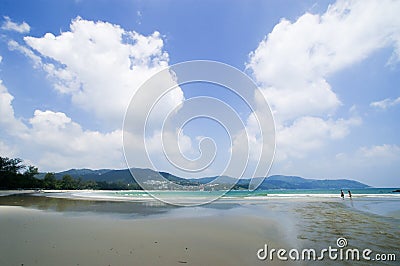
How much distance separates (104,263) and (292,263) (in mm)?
5242

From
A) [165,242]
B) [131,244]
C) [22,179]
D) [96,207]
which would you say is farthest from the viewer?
[22,179]

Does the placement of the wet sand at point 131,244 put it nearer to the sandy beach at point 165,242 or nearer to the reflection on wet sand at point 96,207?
the sandy beach at point 165,242

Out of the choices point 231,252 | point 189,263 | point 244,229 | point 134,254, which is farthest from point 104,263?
point 244,229

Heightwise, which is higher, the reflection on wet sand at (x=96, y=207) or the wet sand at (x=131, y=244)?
the wet sand at (x=131, y=244)

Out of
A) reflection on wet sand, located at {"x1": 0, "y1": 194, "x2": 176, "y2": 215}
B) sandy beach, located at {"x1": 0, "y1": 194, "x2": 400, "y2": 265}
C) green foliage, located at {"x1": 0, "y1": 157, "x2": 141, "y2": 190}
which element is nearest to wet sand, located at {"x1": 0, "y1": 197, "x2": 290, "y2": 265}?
sandy beach, located at {"x1": 0, "y1": 194, "x2": 400, "y2": 265}

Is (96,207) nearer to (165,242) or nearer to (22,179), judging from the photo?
(165,242)

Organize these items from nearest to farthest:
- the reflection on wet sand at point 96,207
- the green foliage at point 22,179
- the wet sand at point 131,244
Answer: the wet sand at point 131,244, the reflection on wet sand at point 96,207, the green foliage at point 22,179

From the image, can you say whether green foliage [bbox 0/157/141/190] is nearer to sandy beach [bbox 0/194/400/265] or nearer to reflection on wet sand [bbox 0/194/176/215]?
reflection on wet sand [bbox 0/194/176/215]

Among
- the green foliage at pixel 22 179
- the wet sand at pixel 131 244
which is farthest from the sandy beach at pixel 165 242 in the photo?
the green foliage at pixel 22 179

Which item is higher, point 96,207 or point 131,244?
point 131,244

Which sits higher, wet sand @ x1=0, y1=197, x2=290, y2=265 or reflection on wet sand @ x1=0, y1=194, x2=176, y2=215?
wet sand @ x1=0, y1=197, x2=290, y2=265

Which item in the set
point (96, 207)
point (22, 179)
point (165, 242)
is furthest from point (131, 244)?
point (22, 179)

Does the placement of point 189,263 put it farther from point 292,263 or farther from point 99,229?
point 99,229

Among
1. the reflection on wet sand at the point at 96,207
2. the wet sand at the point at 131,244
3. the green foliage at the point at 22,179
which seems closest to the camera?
the wet sand at the point at 131,244
